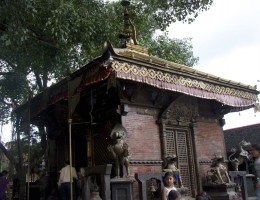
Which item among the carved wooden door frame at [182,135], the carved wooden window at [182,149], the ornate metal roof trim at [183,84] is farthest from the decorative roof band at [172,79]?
the carved wooden window at [182,149]

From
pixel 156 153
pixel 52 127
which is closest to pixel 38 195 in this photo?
pixel 52 127

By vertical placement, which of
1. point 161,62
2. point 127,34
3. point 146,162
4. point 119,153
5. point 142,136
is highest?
point 127,34

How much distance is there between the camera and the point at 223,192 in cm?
1120

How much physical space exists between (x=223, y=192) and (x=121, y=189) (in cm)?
419

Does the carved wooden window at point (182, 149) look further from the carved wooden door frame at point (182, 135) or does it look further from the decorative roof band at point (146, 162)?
the decorative roof band at point (146, 162)

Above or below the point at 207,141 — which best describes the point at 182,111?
above

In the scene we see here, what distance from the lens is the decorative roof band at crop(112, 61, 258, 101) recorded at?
30.1 ft

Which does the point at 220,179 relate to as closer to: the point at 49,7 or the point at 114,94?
the point at 114,94

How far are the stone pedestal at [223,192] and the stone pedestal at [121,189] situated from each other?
12.9 ft

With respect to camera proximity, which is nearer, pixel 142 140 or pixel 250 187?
pixel 142 140

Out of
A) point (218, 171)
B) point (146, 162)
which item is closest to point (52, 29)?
point (146, 162)

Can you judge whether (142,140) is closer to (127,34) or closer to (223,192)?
(223,192)

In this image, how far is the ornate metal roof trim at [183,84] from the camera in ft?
30.4

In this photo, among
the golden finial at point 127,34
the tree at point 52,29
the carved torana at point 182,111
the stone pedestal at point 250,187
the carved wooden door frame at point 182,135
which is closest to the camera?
the tree at point 52,29
